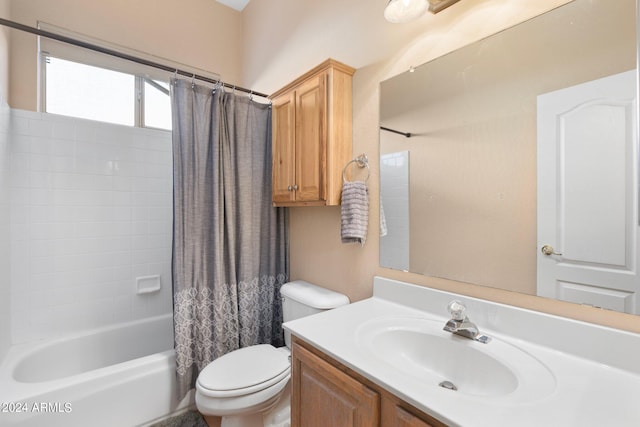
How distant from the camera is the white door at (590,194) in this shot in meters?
0.81

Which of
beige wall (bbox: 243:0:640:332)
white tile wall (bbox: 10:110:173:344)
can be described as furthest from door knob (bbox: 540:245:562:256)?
white tile wall (bbox: 10:110:173:344)

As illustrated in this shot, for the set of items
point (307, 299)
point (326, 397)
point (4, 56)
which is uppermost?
point (4, 56)

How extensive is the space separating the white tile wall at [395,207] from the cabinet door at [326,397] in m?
0.61

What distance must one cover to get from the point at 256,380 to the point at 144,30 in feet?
8.49

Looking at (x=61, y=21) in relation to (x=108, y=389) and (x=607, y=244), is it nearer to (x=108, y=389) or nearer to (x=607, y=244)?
(x=108, y=389)

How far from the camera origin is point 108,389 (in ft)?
4.81

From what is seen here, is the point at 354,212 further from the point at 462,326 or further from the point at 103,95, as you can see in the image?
the point at 103,95

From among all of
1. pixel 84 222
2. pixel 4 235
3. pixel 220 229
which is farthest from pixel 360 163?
pixel 4 235

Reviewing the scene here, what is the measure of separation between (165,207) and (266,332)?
4.18 feet

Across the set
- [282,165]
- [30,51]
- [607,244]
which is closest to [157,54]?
[30,51]

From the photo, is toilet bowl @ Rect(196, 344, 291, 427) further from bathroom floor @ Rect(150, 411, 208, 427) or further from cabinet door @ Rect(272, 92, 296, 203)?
cabinet door @ Rect(272, 92, 296, 203)

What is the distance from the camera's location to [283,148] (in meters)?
1.80

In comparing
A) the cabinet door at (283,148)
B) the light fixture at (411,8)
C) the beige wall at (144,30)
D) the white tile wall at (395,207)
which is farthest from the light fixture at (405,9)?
the beige wall at (144,30)

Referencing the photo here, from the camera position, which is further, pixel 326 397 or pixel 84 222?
pixel 84 222
